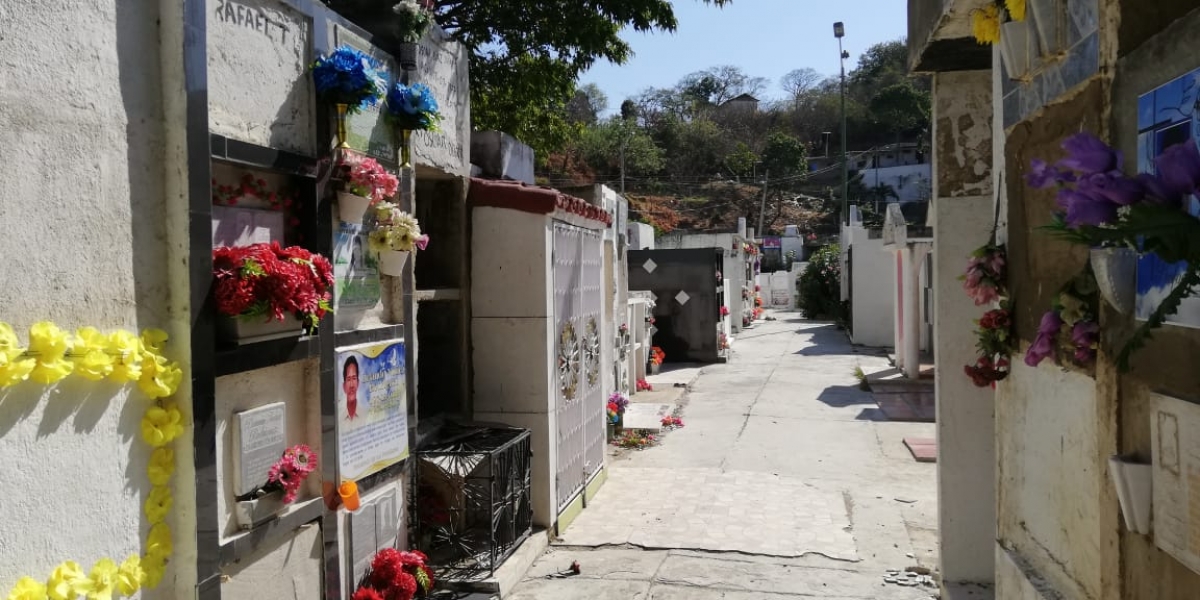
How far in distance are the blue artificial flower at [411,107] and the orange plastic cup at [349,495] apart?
217 cm

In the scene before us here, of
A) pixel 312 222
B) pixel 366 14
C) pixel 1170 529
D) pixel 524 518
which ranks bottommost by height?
pixel 524 518

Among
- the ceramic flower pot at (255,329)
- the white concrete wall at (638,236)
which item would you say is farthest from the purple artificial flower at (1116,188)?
the white concrete wall at (638,236)

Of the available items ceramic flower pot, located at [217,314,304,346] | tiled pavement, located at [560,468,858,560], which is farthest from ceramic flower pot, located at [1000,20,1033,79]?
tiled pavement, located at [560,468,858,560]

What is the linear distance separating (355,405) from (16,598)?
228 centimetres

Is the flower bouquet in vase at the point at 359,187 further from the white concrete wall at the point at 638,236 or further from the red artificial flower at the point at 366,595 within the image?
the white concrete wall at the point at 638,236

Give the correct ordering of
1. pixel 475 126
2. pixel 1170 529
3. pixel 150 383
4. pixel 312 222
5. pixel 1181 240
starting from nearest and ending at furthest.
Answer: pixel 1181 240
pixel 1170 529
pixel 150 383
pixel 312 222
pixel 475 126

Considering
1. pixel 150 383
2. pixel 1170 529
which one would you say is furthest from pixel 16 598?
pixel 1170 529

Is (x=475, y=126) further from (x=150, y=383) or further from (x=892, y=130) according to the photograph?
(x=892, y=130)

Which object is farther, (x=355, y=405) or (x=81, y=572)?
(x=355, y=405)

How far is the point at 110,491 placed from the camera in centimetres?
300

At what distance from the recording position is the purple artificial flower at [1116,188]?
1894 mm

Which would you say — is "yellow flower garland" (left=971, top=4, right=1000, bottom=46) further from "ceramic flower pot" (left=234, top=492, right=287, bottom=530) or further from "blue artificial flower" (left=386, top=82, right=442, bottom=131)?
"ceramic flower pot" (left=234, top=492, right=287, bottom=530)

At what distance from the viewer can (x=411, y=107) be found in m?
5.10

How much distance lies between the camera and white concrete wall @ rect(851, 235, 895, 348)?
2145 centimetres
